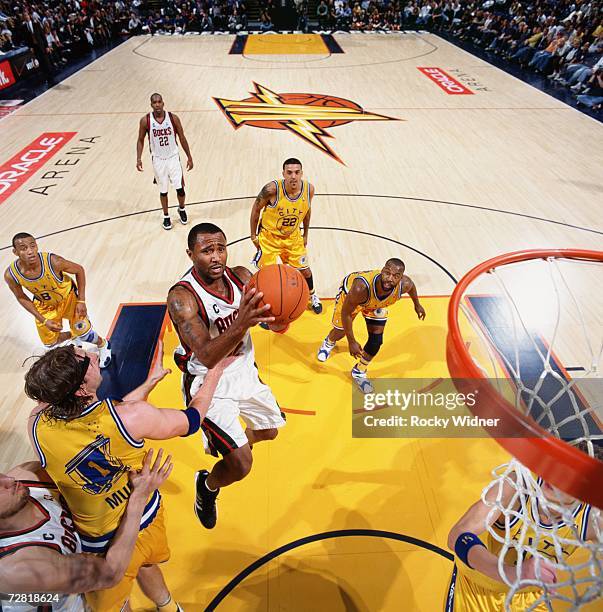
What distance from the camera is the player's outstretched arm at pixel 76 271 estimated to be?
12.7 feet

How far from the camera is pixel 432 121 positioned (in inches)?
400

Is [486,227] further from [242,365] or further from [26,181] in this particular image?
[26,181]

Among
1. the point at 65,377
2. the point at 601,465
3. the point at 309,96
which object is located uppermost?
the point at 601,465

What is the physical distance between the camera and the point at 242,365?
2883mm

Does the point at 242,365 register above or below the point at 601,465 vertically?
below

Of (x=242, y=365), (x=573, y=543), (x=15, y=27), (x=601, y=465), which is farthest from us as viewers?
(x=15, y=27)

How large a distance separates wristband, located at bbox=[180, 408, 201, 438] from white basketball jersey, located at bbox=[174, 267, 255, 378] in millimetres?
459

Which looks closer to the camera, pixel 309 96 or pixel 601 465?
pixel 601 465

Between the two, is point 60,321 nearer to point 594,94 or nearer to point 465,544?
point 465,544

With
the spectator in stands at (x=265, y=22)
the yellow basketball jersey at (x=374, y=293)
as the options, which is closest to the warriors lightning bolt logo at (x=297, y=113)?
the yellow basketball jersey at (x=374, y=293)

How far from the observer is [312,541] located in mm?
2926

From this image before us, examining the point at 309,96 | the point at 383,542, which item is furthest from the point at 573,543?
the point at 309,96

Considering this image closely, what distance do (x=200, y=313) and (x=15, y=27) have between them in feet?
52.4

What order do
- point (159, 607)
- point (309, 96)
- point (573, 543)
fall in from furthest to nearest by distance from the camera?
point (309, 96) < point (159, 607) < point (573, 543)
